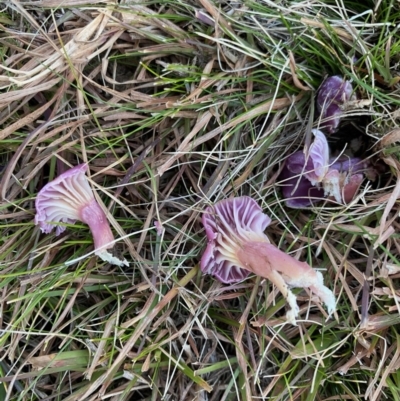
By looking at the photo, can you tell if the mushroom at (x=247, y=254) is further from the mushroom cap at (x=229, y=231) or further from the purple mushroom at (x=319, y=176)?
the purple mushroom at (x=319, y=176)

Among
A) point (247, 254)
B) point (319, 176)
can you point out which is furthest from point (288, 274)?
point (319, 176)

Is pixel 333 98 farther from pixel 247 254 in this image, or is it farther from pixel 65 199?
pixel 65 199

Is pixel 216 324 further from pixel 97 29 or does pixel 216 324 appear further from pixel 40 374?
pixel 97 29

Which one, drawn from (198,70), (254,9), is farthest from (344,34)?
(198,70)

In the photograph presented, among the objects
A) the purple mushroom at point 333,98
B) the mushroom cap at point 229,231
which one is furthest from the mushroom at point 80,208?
the purple mushroom at point 333,98

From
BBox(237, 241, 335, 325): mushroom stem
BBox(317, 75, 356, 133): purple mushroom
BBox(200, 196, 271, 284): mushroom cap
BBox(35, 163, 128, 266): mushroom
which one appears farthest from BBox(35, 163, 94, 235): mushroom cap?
BBox(317, 75, 356, 133): purple mushroom

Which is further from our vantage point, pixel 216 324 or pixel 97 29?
pixel 216 324
